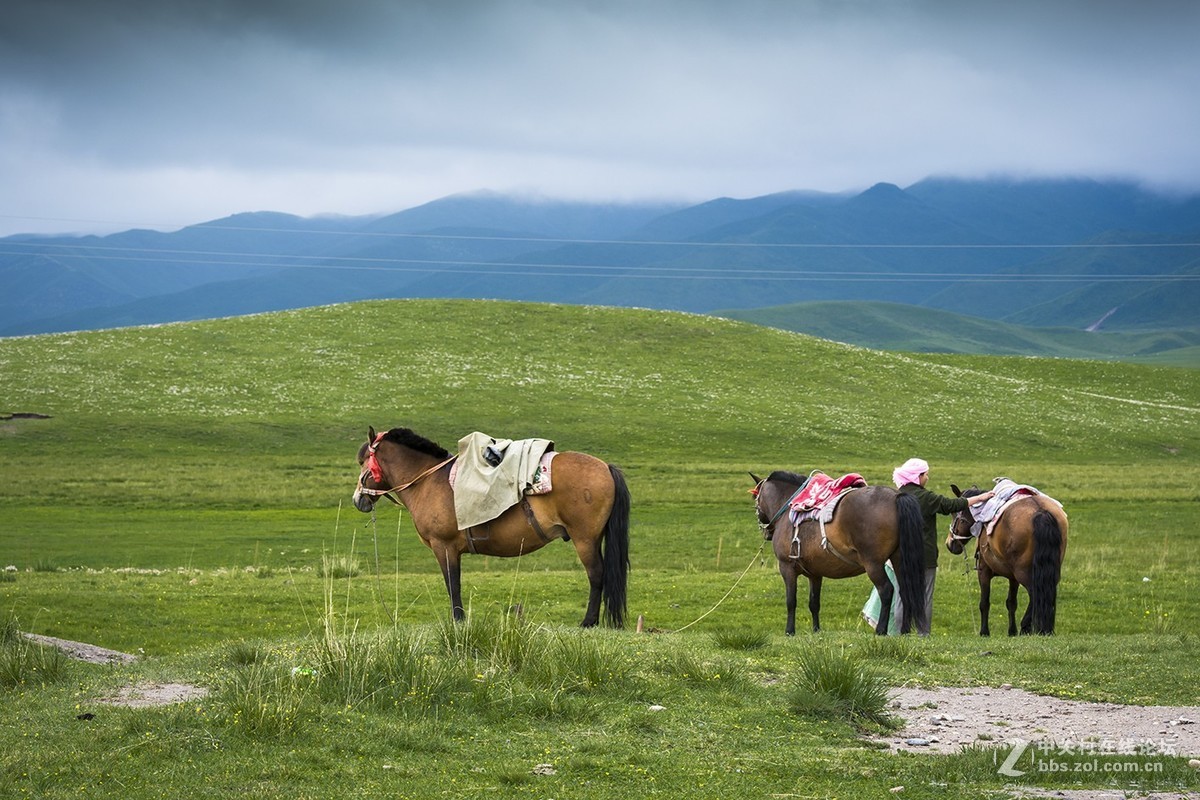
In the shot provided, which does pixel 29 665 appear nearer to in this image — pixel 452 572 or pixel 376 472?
pixel 452 572

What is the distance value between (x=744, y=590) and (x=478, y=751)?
1709cm

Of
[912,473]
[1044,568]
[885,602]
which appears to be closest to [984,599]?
[1044,568]

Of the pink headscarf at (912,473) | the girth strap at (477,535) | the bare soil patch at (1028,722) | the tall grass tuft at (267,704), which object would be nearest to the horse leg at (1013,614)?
the pink headscarf at (912,473)

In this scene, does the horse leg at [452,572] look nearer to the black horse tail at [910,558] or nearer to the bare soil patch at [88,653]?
the bare soil patch at [88,653]

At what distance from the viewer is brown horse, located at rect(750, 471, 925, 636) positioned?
16422 millimetres

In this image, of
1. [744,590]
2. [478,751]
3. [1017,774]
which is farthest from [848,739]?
[744,590]

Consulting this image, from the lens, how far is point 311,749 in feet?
30.2

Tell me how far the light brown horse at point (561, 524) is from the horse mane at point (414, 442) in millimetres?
111

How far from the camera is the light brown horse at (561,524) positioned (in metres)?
17.0

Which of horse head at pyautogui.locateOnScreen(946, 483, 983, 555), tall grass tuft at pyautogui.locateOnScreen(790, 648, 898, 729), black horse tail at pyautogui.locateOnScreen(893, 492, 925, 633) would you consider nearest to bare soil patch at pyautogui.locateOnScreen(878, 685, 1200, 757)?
tall grass tuft at pyautogui.locateOnScreen(790, 648, 898, 729)

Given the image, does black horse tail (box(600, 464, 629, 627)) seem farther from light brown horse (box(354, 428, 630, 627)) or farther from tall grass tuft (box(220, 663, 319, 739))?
tall grass tuft (box(220, 663, 319, 739))

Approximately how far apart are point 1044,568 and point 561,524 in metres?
7.42

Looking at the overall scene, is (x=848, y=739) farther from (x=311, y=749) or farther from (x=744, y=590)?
(x=744, y=590)

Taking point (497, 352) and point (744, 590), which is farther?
point (497, 352)
